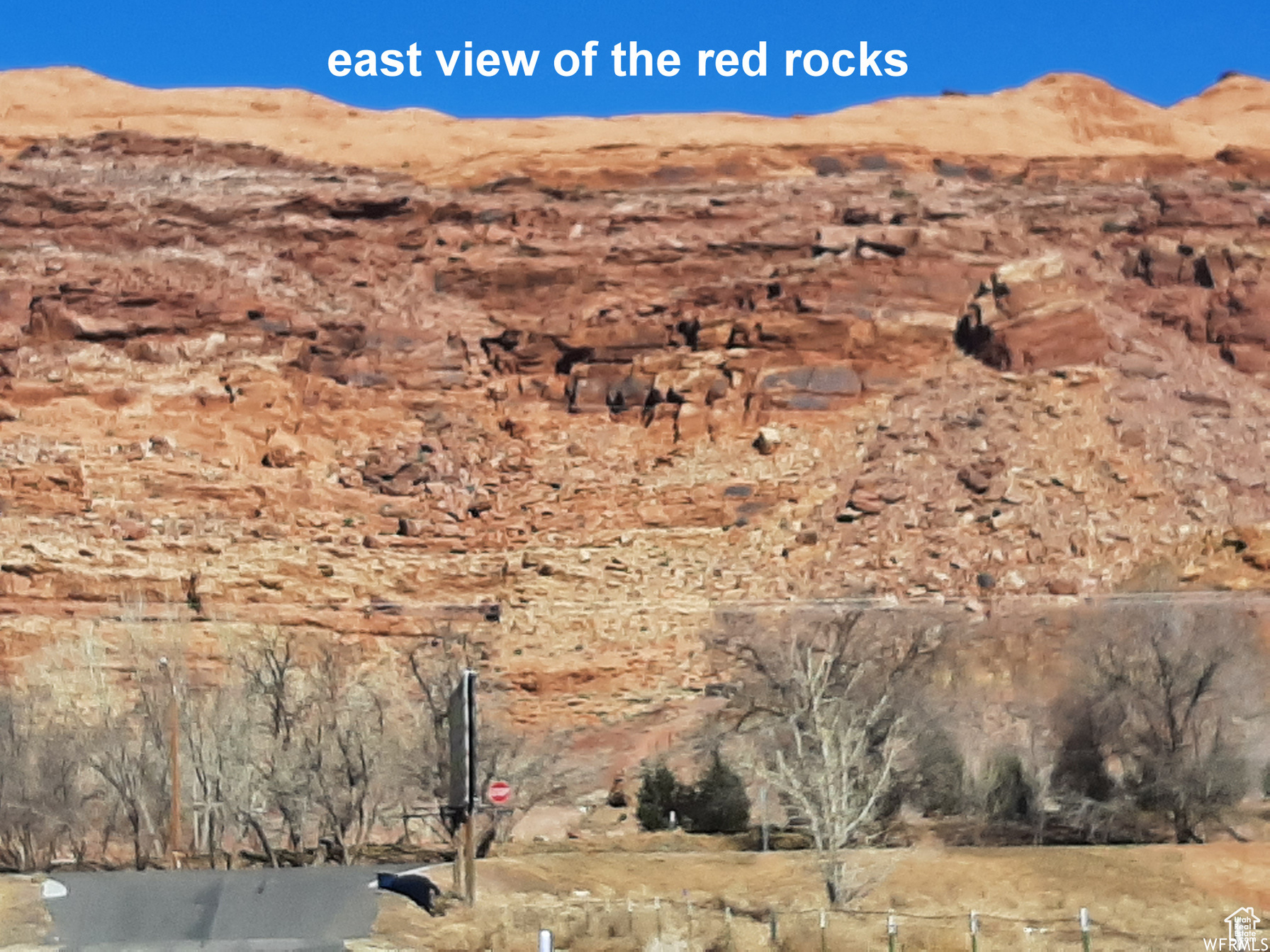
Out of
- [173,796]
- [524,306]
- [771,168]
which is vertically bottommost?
[173,796]

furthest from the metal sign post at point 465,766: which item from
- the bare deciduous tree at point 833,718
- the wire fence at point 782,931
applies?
the bare deciduous tree at point 833,718

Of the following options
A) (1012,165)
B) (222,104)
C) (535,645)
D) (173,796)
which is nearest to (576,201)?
(1012,165)

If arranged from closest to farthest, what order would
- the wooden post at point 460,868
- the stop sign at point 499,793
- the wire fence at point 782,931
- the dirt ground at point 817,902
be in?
the wire fence at point 782,931 < the dirt ground at point 817,902 < the stop sign at point 499,793 < the wooden post at point 460,868

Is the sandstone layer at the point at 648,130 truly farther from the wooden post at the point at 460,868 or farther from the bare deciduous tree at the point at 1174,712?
the wooden post at the point at 460,868

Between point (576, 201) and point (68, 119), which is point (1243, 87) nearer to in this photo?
point (576, 201)

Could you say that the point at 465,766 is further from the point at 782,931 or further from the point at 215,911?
the point at 782,931

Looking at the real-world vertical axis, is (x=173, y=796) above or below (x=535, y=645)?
below
